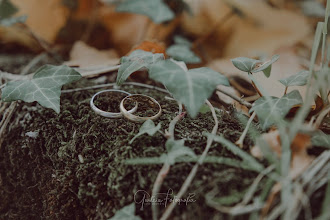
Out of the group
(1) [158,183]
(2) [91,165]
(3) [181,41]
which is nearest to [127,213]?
(1) [158,183]

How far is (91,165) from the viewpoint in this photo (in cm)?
81

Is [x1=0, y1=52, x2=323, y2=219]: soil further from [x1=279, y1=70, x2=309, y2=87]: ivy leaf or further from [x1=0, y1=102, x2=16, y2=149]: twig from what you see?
[x1=279, y1=70, x2=309, y2=87]: ivy leaf

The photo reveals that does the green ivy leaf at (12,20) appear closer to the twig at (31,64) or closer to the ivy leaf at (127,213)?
the twig at (31,64)

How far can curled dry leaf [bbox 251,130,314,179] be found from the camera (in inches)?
25.6

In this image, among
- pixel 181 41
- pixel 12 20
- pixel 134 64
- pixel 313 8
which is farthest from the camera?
pixel 313 8

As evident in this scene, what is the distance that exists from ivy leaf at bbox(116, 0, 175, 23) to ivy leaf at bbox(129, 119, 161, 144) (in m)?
0.72

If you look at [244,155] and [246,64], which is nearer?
[244,155]

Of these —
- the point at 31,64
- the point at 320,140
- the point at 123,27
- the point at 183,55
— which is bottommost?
the point at 31,64

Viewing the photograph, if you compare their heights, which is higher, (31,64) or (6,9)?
(6,9)

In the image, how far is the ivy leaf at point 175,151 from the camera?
0.68m

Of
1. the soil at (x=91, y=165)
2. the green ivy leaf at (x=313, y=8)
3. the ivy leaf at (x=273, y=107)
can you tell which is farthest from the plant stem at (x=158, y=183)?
the green ivy leaf at (x=313, y=8)

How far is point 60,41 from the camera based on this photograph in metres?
1.68

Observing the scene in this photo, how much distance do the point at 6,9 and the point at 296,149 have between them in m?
1.45

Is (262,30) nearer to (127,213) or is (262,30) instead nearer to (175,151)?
(175,151)
